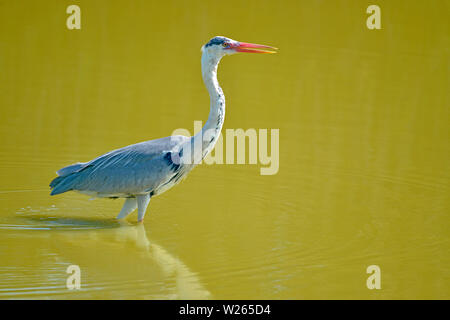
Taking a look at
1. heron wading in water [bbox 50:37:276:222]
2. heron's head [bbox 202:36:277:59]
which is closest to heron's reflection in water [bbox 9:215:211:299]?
heron wading in water [bbox 50:37:276:222]

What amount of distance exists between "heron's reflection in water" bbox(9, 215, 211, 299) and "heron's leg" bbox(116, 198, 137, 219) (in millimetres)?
99

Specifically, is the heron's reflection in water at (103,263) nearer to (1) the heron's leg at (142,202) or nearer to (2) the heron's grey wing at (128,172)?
(1) the heron's leg at (142,202)

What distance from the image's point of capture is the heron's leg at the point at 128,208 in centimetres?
823

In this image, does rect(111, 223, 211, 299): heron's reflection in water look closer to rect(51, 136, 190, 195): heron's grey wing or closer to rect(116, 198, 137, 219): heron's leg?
rect(116, 198, 137, 219): heron's leg

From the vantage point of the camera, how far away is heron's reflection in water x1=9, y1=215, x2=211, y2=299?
621 cm

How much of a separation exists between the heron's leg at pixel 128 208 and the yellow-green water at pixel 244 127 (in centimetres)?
11

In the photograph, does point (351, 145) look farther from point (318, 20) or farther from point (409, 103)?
point (318, 20)

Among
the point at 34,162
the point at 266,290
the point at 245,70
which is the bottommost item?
the point at 266,290

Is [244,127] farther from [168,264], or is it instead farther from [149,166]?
[168,264]

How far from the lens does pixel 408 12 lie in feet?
67.6

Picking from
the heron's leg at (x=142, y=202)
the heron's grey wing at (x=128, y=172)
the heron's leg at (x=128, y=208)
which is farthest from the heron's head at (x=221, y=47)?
the heron's leg at (x=128, y=208)

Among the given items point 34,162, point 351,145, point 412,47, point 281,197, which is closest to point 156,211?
point 281,197

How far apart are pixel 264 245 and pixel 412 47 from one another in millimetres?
12011

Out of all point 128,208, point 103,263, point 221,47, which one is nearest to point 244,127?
point 221,47
